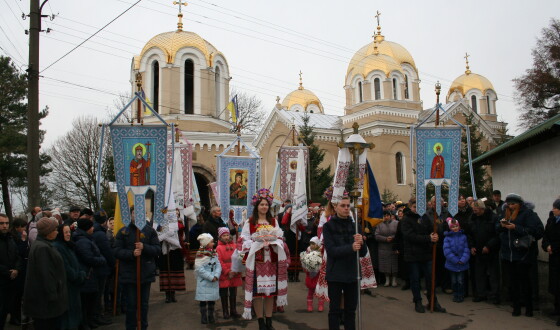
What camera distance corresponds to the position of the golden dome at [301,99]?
43.0 meters

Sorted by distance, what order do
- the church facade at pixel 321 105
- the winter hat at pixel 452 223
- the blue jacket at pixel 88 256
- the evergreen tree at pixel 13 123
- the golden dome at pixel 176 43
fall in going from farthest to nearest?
1. the golden dome at pixel 176 43
2. the church facade at pixel 321 105
3. the evergreen tree at pixel 13 123
4. the winter hat at pixel 452 223
5. the blue jacket at pixel 88 256

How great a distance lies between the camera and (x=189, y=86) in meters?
26.6

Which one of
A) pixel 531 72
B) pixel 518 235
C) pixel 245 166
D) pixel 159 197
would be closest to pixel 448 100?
pixel 531 72

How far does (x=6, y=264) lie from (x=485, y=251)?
294 inches

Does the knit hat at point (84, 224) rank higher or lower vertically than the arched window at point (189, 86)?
lower

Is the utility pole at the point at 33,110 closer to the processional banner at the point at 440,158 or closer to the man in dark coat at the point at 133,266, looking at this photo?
the man in dark coat at the point at 133,266

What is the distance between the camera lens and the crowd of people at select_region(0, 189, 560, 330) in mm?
5445

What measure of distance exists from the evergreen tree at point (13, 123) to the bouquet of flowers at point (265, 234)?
18.9m

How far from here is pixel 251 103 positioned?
43094 mm

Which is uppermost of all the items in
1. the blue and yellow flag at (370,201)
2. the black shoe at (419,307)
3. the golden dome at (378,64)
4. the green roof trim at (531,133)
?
the golden dome at (378,64)

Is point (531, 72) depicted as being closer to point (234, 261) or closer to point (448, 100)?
point (448, 100)

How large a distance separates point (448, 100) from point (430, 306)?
116 feet

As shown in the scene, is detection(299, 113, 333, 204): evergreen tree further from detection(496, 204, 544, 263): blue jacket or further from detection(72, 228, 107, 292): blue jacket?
detection(72, 228, 107, 292): blue jacket

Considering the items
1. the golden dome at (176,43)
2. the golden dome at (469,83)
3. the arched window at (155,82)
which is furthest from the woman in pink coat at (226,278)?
Result: the golden dome at (469,83)
